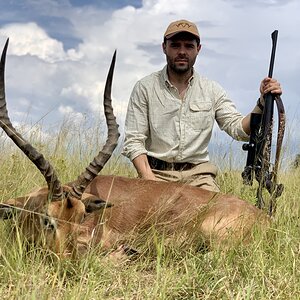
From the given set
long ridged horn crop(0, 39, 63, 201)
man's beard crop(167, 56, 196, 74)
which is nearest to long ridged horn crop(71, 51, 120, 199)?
long ridged horn crop(0, 39, 63, 201)

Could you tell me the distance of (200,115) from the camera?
272 inches

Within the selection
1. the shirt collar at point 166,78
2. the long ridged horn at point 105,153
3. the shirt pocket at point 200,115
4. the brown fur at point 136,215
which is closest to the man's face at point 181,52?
the shirt collar at point 166,78

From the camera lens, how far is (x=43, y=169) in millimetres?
4504

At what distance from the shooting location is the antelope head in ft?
13.6

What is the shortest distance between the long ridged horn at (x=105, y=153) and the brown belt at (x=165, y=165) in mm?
1917

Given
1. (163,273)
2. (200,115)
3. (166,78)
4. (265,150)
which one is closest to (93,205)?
(163,273)

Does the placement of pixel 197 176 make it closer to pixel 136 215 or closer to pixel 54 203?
pixel 136 215

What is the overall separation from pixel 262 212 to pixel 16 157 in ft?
12.5

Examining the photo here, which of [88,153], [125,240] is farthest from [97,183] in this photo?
[88,153]

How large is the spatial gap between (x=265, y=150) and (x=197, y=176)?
1.16m

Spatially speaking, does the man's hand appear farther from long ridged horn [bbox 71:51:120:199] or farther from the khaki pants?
long ridged horn [bbox 71:51:120:199]

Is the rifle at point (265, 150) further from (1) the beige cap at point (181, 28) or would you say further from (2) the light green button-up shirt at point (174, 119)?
(1) the beige cap at point (181, 28)

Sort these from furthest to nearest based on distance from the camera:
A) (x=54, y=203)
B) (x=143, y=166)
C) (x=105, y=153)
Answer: (x=143, y=166)
(x=105, y=153)
(x=54, y=203)

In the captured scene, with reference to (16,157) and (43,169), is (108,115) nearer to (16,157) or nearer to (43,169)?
(43,169)
